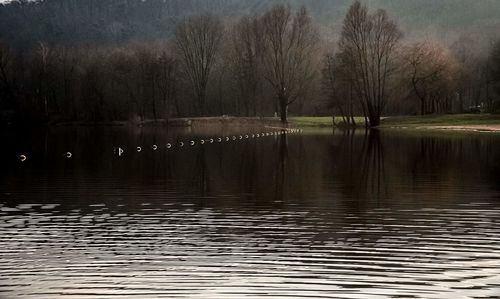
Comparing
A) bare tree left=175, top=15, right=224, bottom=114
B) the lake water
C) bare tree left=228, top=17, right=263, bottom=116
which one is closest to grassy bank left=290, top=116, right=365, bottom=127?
bare tree left=228, top=17, right=263, bottom=116

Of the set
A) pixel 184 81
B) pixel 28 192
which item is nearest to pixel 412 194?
pixel 28 192

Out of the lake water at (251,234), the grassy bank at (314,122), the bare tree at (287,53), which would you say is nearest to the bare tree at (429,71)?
the grassy bank at (314,122)

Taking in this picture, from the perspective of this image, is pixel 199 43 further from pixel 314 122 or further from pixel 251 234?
pixel 251 234

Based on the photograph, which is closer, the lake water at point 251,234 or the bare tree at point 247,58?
the lake water at point 251,234

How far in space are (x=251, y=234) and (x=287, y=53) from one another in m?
74.6

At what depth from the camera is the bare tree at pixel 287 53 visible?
273 ft

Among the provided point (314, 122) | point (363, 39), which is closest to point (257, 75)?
point (314, 122)

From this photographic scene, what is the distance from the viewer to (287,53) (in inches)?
3346

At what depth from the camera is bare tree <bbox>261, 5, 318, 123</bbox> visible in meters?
83.1

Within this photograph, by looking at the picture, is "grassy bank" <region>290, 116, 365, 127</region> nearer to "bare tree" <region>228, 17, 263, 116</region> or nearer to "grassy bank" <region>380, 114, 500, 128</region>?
"grassy bank" <region>380, 114, 500, 128</region>

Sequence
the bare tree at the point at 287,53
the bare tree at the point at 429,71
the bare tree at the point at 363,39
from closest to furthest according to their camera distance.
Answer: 1. the bare tree at the point at 363,39
2. the bare tree at the point at 429,71
3. the bare tree at the point at 287,53

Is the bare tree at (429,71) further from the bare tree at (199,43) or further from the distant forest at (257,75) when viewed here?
the bare tree at (199,43)

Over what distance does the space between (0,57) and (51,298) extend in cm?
8916

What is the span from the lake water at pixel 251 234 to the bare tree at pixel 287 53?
59411 mm
